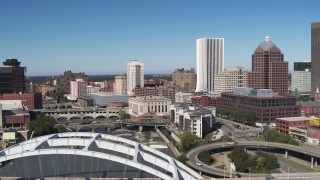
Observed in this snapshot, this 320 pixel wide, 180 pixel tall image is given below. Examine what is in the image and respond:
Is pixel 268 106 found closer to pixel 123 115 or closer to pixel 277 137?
pixel 277 137

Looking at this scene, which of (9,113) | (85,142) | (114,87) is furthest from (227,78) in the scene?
(85,142)

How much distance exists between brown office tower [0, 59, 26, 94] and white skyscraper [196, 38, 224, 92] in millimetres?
52951

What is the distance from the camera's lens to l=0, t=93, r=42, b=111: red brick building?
93.8 m

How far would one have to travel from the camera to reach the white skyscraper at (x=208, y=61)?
429ft

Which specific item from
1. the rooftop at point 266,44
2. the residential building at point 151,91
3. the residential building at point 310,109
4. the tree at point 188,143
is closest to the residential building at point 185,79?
the residential building at point 151,91

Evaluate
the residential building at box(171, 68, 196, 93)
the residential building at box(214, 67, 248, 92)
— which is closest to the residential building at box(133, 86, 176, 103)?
the residential building at box(214, 67, 248, 92)

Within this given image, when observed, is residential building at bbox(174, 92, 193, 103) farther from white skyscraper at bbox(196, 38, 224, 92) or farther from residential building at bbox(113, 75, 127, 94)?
residential building at bbox(113, 75, 127, 94)

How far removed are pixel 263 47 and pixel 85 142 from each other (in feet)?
256

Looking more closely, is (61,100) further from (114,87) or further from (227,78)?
(227,78)

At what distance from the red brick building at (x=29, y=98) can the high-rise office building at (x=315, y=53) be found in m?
70.0

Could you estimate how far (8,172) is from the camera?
36688 millimetres

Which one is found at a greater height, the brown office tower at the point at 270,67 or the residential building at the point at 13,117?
the brown office tower at the point at 270,67

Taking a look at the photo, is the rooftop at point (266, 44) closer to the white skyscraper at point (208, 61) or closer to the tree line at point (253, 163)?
the white skyscraper at point (208, 61)

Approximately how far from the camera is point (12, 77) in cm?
10150
